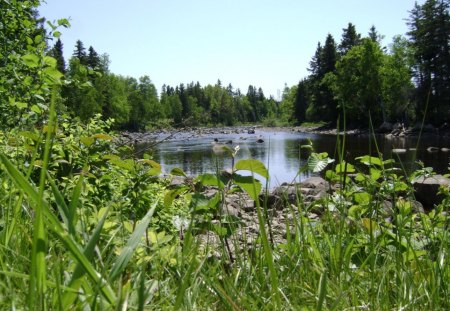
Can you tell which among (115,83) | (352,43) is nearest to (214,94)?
(115,83)

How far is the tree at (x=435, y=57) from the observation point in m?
40.6

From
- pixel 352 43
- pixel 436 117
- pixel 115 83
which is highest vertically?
pixel 352 43

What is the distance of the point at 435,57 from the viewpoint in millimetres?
42250

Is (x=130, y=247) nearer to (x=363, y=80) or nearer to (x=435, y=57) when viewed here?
(x=435, y=57)

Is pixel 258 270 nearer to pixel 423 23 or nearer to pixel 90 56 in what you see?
pixel 423 23

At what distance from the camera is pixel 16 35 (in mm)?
4086

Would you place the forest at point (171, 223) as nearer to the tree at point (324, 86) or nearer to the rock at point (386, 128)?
the rock at point (386, 128)

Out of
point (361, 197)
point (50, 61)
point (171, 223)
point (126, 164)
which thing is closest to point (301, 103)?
point (171, 223)

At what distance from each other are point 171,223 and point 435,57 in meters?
46.3

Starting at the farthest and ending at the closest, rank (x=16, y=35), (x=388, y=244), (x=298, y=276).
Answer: (x=16, y=35), (x=388, y=244), (x=298, y=276)

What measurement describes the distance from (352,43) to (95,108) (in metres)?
39.3

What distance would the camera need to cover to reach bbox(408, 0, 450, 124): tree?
40.6 m

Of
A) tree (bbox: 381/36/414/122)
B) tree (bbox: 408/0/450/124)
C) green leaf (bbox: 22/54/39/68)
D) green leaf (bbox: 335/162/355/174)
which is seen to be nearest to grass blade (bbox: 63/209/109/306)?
green leaf (bbox: 335/162/355/174)

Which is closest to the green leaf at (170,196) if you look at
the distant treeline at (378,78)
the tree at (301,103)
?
the distant treeline at (378,78)
